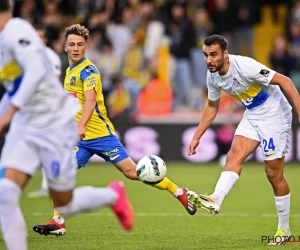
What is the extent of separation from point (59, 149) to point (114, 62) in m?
13.6

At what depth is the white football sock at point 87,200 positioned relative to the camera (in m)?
6.46

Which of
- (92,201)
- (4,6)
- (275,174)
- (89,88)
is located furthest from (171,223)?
(4,6)

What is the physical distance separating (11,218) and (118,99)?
12858 mm

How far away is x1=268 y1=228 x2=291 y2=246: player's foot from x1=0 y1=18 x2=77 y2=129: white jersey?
2.88m

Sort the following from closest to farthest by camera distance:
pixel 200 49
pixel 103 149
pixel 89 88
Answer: pixel 89 88 → pixel 103 149 → pixel 200 49

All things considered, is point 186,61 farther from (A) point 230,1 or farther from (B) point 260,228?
(B) point 260,228

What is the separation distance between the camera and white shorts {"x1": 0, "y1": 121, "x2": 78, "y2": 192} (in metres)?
6.09

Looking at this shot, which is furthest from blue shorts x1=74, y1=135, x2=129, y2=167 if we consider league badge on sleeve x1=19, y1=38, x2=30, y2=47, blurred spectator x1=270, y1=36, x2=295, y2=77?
blurred spectator x1=270, y1=36, x2=295, y2=77

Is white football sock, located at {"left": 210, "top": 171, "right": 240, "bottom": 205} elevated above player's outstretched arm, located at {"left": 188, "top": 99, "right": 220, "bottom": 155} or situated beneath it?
situated beneath

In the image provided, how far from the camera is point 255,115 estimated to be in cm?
834

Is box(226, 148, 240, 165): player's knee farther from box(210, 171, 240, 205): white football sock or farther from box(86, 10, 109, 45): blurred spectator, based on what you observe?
box(86, 10, 109, 45): blurred spectator

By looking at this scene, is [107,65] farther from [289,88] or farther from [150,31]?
[289,88]

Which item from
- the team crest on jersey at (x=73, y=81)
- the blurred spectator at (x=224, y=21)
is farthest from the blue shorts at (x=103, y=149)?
the blurred spectator at (x=224, y=21)

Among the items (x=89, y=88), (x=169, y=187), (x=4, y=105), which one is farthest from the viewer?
(x=169, y=187)
